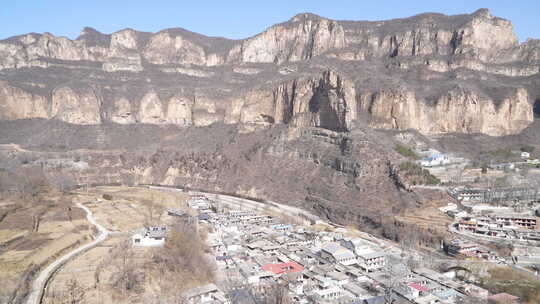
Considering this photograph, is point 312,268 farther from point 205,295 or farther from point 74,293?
point 74,293

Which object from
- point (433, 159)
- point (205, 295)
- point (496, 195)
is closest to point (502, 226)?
point (496, 195)

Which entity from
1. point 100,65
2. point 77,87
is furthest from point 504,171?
point 100,65

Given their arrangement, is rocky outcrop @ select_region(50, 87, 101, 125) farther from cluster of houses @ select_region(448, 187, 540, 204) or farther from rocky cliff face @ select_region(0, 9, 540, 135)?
cluster of houses @ select_region(448, 187, 540, 204)

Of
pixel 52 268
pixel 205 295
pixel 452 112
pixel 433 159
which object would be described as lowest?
pixel 205 295

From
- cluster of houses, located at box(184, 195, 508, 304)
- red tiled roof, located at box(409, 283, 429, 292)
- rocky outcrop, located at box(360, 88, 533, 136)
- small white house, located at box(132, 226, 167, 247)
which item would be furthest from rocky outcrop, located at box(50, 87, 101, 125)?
red tiled roof, located at box(409, 283, 429, 292)

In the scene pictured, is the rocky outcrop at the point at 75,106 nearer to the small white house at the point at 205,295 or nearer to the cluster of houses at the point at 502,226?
the small white house at the point at 205,295
